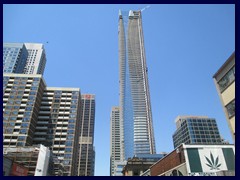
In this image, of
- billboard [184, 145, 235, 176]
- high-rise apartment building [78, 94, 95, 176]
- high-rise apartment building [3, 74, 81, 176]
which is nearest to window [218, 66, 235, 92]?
billboard [184, 145, 235, 176]

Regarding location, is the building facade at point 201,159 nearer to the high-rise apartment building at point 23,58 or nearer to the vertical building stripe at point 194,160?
the vertical building stripe at point 194,160

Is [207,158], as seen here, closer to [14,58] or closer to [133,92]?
[14,58]

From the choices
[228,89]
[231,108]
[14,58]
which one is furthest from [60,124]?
[231,108]

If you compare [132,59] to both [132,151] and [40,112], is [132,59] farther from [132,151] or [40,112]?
[40,112]

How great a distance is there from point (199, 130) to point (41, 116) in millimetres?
81239

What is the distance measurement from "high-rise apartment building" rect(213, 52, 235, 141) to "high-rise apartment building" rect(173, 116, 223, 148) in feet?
315

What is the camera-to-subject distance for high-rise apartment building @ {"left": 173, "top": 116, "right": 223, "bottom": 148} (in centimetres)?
11325

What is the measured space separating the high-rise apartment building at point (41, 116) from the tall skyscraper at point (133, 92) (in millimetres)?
77840

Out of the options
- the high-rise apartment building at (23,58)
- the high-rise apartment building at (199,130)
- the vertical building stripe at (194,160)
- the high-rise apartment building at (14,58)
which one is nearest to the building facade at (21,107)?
the high-rise apartment building at (14,58)

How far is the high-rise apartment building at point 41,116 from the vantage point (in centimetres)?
6681

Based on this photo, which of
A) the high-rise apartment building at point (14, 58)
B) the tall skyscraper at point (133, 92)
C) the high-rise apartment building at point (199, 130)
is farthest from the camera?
the tall skyscraper at point (133, 92)

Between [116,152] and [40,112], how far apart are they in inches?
4226

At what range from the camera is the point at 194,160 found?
84.7ft

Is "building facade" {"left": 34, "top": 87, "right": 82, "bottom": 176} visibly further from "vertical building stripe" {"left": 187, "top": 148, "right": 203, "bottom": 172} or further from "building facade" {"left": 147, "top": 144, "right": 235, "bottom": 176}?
"vertical building stripe" {"left": 187, "top": 148, "right": 203, "bottom": 172}
